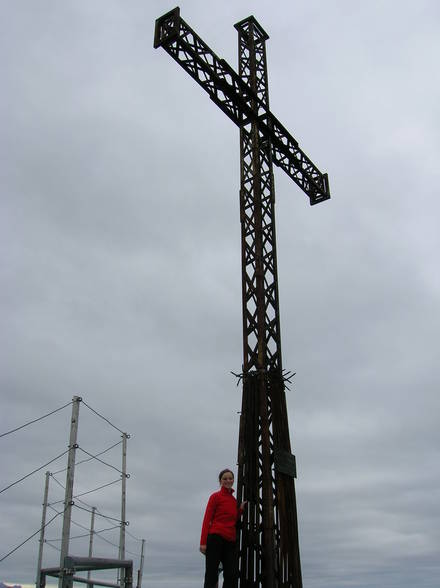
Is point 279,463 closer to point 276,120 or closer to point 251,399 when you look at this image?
point 251,399

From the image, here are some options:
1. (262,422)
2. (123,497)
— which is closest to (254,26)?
(262,422)

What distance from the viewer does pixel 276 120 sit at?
11.9 meters

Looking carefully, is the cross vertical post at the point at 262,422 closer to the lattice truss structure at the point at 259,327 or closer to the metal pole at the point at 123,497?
the lattice truss structure at the point at 259,327

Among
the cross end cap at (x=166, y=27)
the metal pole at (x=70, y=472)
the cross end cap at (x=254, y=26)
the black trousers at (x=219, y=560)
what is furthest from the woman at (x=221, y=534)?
the cross end cap at (x=254, y=26)

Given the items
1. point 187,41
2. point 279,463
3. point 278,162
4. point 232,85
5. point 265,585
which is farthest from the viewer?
point 278,162

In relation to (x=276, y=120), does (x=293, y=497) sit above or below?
below

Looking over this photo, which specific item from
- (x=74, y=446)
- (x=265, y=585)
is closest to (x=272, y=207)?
(x=74, y=446)

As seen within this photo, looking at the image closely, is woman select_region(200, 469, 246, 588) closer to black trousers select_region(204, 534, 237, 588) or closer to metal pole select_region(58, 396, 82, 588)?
black trousers select_region(204, 534, 237, 588)

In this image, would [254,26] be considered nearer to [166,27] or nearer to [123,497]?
[166,27]

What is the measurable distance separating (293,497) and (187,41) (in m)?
8.17

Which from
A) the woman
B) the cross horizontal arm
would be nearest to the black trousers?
the woman

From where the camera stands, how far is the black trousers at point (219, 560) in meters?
7.21

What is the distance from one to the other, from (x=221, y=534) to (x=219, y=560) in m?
0.34

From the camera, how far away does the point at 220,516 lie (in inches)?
295
